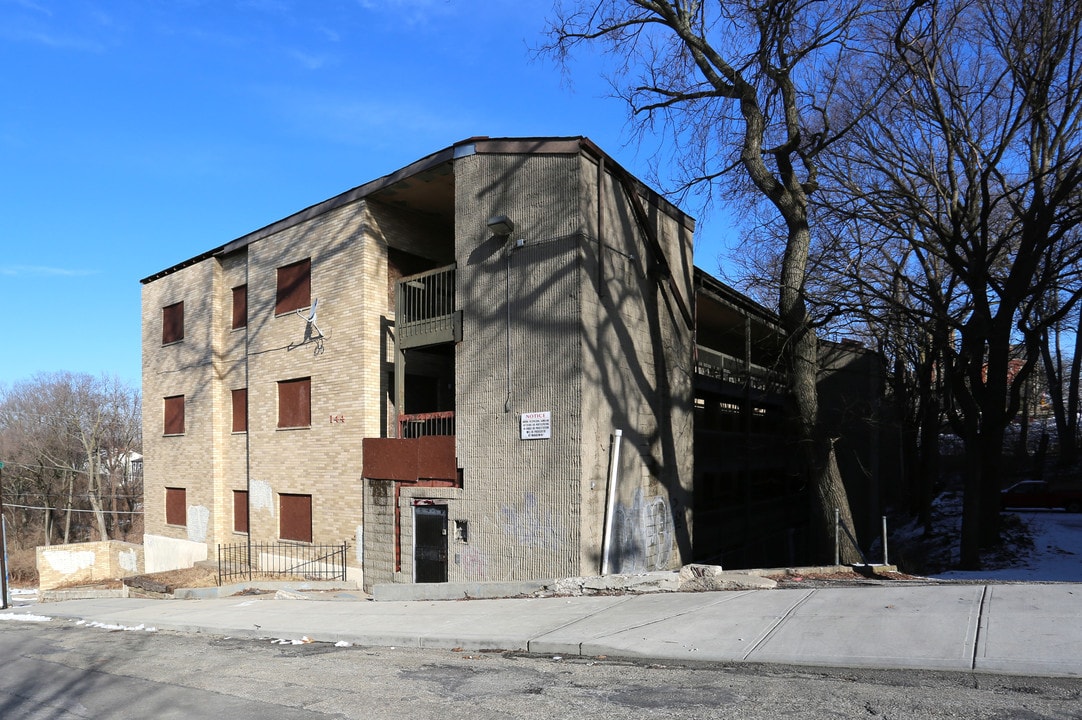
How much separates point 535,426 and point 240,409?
11.5 m

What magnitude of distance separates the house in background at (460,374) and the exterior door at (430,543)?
4cm

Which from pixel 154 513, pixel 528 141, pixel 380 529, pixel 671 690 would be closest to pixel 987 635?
pixel 671 690

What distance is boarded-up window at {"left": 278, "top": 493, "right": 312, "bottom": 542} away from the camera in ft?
58.1

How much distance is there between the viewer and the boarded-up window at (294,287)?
18.2 meters

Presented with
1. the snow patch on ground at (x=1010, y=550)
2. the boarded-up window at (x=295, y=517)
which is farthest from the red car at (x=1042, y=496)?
the boarded-up window at (x=295, y=517)

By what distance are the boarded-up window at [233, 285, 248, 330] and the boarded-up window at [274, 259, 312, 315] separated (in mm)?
2020

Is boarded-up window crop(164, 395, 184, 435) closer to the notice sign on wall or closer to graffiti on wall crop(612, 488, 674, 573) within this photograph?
the notice sign on wall

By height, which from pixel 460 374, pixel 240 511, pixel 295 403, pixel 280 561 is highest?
pixel 460 374

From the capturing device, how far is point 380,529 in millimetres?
15492

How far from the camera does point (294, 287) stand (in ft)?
60.7

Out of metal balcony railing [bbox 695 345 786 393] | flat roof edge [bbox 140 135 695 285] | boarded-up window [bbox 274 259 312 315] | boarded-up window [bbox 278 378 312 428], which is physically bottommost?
boarded-up window [bbox 278 378 312 428]

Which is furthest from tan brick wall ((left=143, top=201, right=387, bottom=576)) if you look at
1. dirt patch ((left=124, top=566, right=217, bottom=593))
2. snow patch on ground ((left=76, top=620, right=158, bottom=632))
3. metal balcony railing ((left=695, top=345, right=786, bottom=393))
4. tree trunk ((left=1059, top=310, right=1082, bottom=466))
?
tree trunk ((left=1059, top=310, right=1082, bottom=466))

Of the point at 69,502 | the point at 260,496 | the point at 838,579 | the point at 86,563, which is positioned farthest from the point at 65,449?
the point at 838,579

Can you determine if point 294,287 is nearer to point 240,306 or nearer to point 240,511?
point 240,306
